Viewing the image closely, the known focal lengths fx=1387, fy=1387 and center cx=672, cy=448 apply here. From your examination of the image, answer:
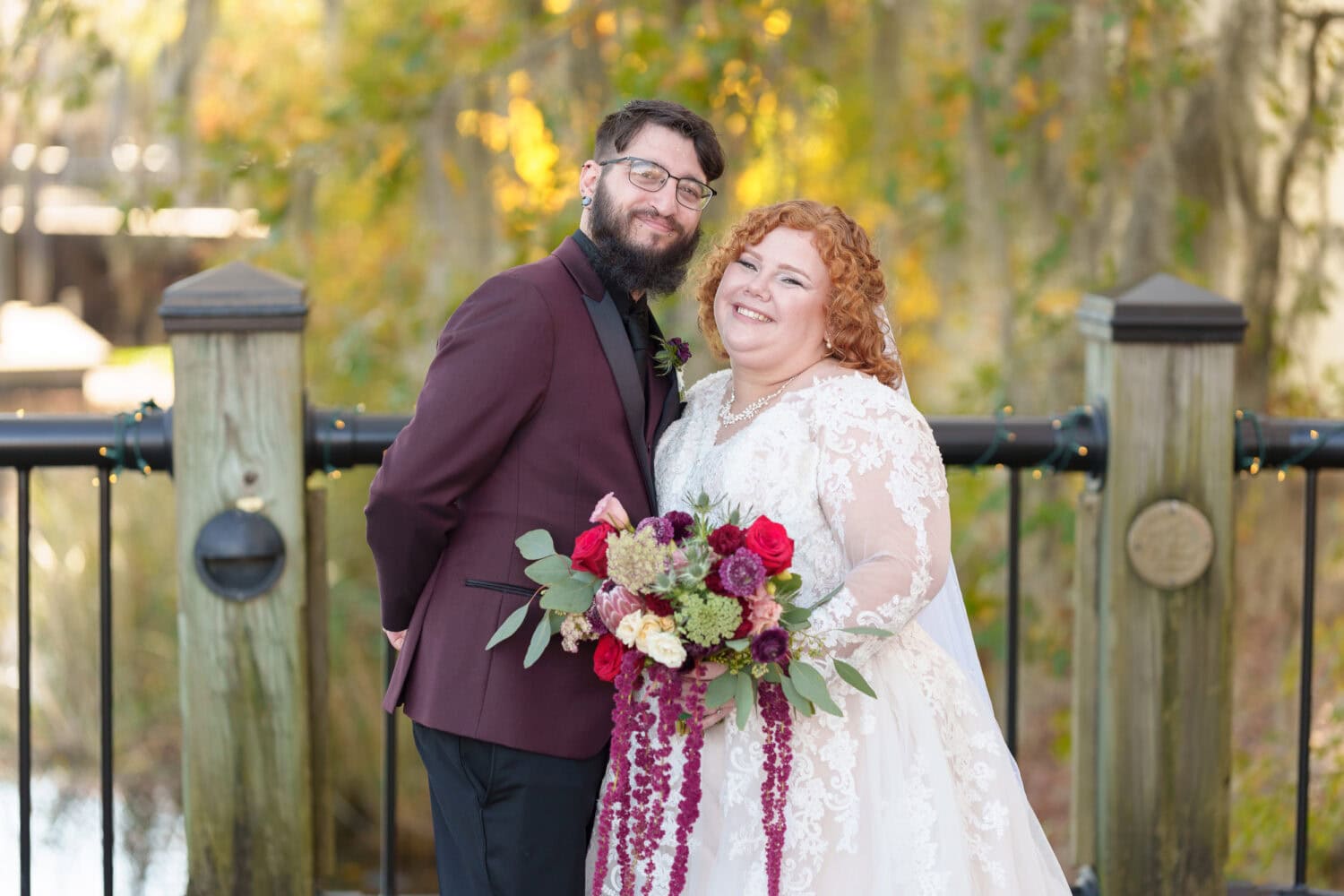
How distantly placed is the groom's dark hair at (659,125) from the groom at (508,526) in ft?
0.19

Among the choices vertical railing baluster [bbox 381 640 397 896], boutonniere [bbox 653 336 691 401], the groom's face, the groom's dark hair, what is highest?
the groom's dark hair

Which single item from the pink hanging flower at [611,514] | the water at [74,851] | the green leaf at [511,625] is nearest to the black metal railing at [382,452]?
the green leaf at [511,625]

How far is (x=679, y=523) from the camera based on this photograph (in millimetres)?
2121

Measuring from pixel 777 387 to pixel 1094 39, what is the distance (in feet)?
11.5

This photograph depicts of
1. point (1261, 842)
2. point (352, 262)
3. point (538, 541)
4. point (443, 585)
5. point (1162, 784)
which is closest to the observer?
point (538, 541)

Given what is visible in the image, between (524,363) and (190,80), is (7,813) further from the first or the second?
(524,363)

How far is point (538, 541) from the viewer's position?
2176 mm

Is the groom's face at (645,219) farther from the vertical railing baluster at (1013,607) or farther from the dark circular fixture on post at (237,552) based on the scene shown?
the vertical railing baluster at (1013,607)

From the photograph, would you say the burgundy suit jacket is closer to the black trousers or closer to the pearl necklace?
the black trousers

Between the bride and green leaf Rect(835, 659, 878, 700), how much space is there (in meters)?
0.07

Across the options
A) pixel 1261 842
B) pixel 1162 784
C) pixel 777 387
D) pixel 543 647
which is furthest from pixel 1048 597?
pixel 543 647

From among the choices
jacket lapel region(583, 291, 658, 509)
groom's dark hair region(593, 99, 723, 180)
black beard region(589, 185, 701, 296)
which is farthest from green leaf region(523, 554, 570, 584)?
groom's dark hair region(593, 99, 723, 180)

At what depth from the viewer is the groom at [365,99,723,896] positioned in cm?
225

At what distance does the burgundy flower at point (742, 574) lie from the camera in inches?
79.1
